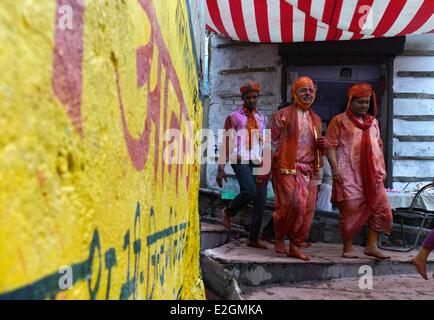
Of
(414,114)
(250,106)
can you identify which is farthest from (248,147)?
(414,114)

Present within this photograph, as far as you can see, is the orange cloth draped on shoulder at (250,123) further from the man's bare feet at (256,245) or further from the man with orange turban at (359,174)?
the man's bare feet at (256,245)

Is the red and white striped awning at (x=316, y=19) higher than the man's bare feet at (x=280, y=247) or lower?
higher

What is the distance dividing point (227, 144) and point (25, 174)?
13.9 feet

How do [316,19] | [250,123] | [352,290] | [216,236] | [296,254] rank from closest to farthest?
1. [352,290]
2. [296,254]
3. [250,123]
4. [216,236]
5. [316,19]

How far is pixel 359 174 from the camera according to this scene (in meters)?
4.11

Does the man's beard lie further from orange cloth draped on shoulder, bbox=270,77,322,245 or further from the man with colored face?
orange cloth draped on shoulder, bbox=270,77,322,245

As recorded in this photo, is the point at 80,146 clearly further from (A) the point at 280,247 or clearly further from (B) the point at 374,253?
(B) the point at 374,253

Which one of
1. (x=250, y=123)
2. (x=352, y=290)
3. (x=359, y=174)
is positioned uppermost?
(x=250, y=123)

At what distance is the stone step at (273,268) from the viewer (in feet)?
11.6

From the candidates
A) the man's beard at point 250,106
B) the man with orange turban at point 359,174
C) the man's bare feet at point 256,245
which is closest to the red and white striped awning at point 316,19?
the man's beard at point 250,106

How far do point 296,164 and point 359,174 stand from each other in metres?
0.64

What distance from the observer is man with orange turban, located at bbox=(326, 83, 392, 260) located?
4035 mm

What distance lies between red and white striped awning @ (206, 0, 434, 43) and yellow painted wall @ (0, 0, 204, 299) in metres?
4.40

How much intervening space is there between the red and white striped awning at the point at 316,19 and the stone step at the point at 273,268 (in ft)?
9.39
